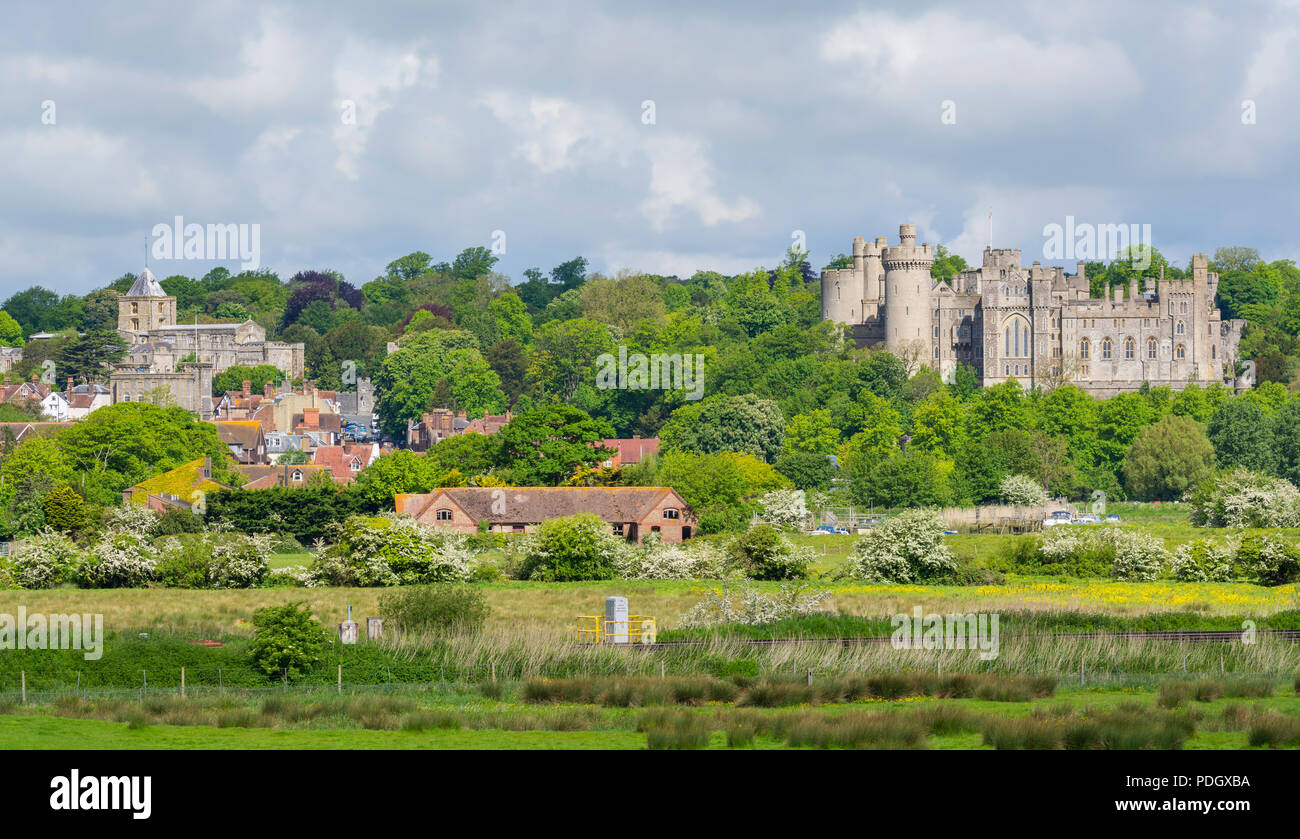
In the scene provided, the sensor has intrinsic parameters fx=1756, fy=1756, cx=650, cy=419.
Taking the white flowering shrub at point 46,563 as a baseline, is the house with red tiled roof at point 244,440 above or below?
above

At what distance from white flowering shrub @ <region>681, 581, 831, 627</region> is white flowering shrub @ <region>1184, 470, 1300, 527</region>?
33547 millimetres

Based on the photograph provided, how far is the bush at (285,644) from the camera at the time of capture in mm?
33750

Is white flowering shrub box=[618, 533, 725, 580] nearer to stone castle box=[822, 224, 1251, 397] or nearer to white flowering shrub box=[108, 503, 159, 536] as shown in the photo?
white flowering shrub box=[108, 503, 159, 536]

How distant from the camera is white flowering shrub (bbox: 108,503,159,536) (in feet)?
217

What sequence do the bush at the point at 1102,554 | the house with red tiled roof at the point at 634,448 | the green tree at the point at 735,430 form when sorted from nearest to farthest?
the bush at the point at 1102,554 → the green tree at the point at 735,430 → the house with red tiled roof at the point at 634,448

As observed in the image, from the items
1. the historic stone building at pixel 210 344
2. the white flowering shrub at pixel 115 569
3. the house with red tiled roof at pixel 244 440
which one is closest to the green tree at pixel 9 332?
the historic stone building at pixel 210 344

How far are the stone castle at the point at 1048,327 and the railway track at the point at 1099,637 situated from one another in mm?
96359

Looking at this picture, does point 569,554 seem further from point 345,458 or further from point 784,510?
point 345,458

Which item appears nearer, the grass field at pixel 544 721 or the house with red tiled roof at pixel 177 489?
the grass field at pixel 544 721

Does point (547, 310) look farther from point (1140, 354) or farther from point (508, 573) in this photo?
point (508, 573)

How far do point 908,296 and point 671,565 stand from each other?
8480 centimetres

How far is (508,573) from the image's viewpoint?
191ft

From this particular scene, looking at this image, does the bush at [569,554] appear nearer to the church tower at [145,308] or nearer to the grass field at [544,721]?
the grass field at [544,721]
